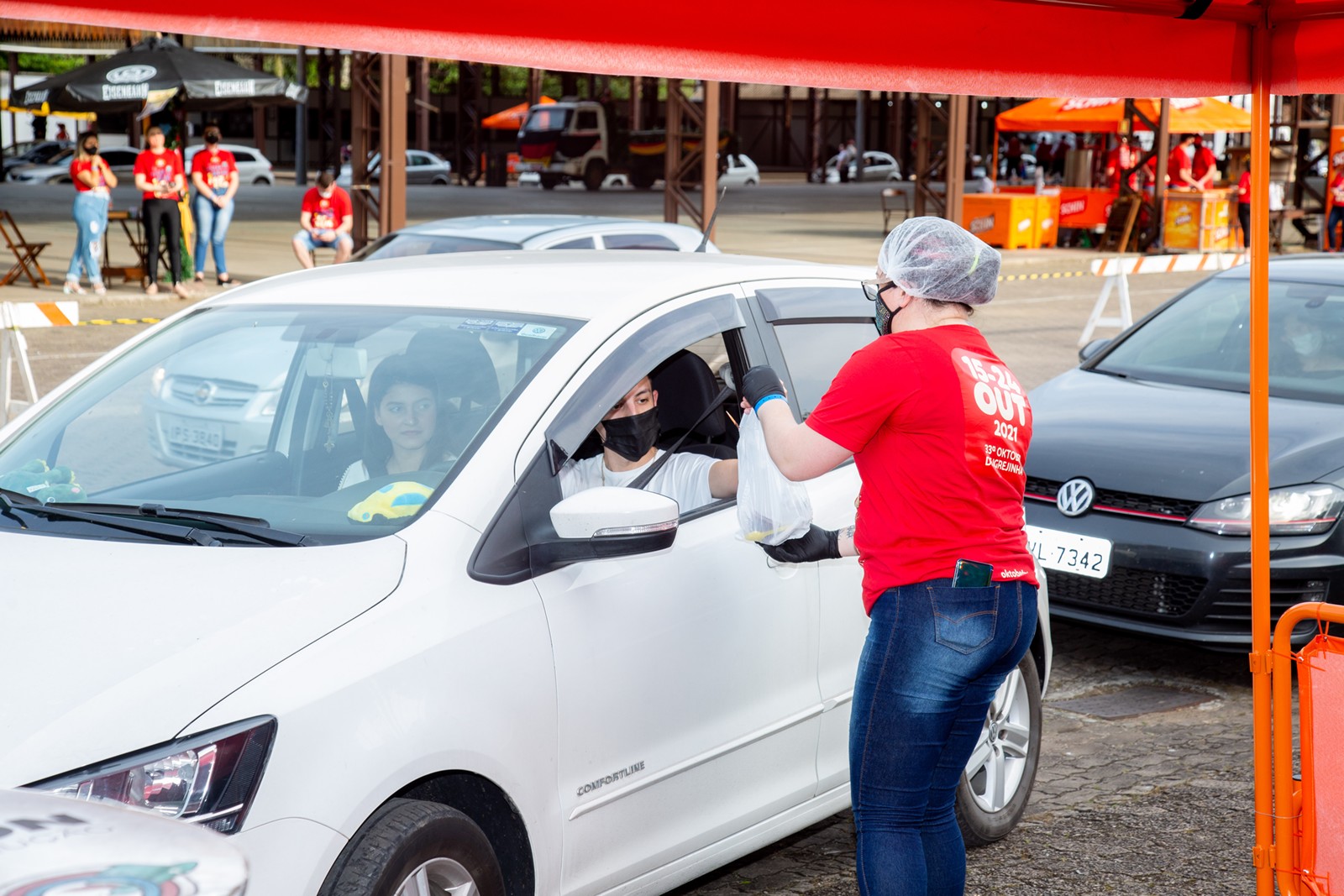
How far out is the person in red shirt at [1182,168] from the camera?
26.5 metres

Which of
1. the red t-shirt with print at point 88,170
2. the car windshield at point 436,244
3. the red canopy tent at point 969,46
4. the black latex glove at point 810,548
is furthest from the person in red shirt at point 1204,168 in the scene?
the black latex glove at point 810,548

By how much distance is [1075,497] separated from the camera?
20.2 feet

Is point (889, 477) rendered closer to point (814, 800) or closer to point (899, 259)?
point (899, 259)

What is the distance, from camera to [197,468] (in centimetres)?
383

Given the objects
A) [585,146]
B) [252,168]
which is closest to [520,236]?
[585,146]

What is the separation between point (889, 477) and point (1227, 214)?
83.4 ft

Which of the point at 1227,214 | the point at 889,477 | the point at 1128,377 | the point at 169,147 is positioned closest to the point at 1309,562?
the point at 1128,377

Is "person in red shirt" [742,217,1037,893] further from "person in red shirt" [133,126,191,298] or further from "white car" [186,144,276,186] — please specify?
"white car" [186,144,276,186]

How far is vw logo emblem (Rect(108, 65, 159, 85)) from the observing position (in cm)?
1925

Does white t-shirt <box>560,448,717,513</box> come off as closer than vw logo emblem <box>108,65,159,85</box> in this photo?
Yes

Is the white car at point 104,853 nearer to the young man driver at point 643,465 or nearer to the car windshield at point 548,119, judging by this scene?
the young man driver at point 643,465

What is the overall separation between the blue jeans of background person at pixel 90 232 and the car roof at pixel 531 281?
44.3 ft

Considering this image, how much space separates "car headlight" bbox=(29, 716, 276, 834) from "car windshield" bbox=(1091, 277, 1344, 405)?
519cm

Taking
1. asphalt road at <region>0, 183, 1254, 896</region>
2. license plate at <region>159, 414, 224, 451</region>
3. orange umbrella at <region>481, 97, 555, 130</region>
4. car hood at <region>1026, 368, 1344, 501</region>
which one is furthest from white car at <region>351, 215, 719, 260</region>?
orange umbrella at <region>481, 97, 555, 130</region>
